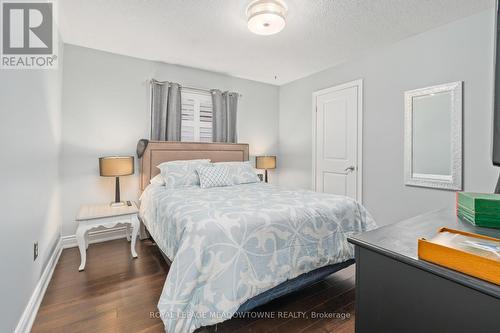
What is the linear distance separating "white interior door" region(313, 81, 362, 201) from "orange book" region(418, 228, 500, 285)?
2.86m

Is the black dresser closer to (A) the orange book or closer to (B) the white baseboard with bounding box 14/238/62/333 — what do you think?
(A) the orange book

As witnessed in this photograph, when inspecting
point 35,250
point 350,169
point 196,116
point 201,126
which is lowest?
point 35,250

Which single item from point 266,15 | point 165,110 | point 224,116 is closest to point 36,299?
point 165,110

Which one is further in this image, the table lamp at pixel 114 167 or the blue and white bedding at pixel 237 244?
the table lamp at pixel 114 167

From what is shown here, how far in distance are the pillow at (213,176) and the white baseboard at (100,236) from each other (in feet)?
4.39

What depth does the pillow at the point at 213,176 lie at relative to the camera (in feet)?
9.40

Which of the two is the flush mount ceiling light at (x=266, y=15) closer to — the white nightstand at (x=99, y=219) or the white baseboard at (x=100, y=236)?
the white nightstand at (x=99, y=219)

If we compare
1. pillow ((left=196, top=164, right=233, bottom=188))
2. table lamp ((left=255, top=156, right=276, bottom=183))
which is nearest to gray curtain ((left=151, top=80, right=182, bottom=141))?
pillow ((left=196, top=164, right=233, bottom=188))

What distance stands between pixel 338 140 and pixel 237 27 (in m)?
2.15

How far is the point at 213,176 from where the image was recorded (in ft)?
9.57

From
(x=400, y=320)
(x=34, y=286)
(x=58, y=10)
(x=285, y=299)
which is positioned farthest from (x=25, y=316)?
(x=58, y=10)

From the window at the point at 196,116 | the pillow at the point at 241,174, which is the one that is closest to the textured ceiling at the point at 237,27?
the window at the point at 196,116

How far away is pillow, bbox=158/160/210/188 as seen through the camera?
2818 mm

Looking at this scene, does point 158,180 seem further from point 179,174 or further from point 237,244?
point 237,244
